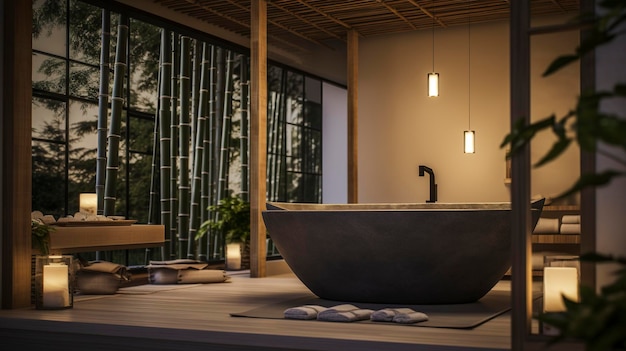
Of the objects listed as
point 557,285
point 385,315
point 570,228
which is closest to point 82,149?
point 385,315

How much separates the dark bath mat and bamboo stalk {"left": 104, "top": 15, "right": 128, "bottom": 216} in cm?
215

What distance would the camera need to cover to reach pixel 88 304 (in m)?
4.53

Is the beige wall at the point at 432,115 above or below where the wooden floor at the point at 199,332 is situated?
above

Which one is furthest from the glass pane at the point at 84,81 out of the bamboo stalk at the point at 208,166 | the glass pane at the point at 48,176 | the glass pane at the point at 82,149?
the bamboo stalk at the point at 208,166

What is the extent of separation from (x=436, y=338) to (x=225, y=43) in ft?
16.2

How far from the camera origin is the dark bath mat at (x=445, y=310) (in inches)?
145

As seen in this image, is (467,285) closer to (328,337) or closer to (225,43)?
(328,337)

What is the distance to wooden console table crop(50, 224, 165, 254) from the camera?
478 centimetres

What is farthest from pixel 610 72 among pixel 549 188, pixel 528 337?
pixel 528 337

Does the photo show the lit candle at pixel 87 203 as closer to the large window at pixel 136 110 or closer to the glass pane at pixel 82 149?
the large window at pixel 136 110

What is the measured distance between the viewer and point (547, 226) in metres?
3.44

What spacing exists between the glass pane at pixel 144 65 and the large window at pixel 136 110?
0.01m

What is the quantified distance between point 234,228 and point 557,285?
4.39 meters

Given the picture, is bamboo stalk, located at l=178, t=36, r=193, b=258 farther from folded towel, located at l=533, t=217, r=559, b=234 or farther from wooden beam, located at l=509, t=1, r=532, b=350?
wooden beam, located at l=509, t=1, r=532, b=350
